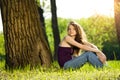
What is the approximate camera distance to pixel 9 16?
11.5 meters

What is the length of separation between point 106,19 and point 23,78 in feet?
89.8

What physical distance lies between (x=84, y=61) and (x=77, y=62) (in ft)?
0.62

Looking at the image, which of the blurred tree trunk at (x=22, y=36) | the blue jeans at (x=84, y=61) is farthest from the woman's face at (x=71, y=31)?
the blurred tree trunk at (x=22, y=36)

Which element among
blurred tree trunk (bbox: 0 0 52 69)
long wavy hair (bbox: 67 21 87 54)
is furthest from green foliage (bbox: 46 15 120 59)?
long wavy hair (bbox: 67 21 87 54)

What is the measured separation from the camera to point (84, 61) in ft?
34.0

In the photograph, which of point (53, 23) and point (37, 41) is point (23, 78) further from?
point (53, 23)

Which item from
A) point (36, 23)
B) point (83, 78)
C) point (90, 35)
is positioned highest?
point (36, 23)

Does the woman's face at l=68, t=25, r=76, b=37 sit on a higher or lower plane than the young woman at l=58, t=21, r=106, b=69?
higher

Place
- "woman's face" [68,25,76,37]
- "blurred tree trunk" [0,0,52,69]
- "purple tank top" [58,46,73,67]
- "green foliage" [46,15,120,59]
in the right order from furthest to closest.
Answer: "green foliage" [46,15,120,59] → "blurred tree trunk" [0,0,52,69] → "purple tank top" [58,46,73,67] → "woman's face" [68,25,76,37]

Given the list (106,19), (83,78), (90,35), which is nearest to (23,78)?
(83,78)

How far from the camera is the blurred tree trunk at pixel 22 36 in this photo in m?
11.4

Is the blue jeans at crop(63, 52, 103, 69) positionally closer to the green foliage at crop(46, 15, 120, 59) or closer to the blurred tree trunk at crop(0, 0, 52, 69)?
the blurred tree trunk at crop(0, 0, 52, 69)

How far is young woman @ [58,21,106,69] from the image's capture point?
10.3 metres

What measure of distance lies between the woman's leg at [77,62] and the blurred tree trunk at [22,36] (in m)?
1.08
